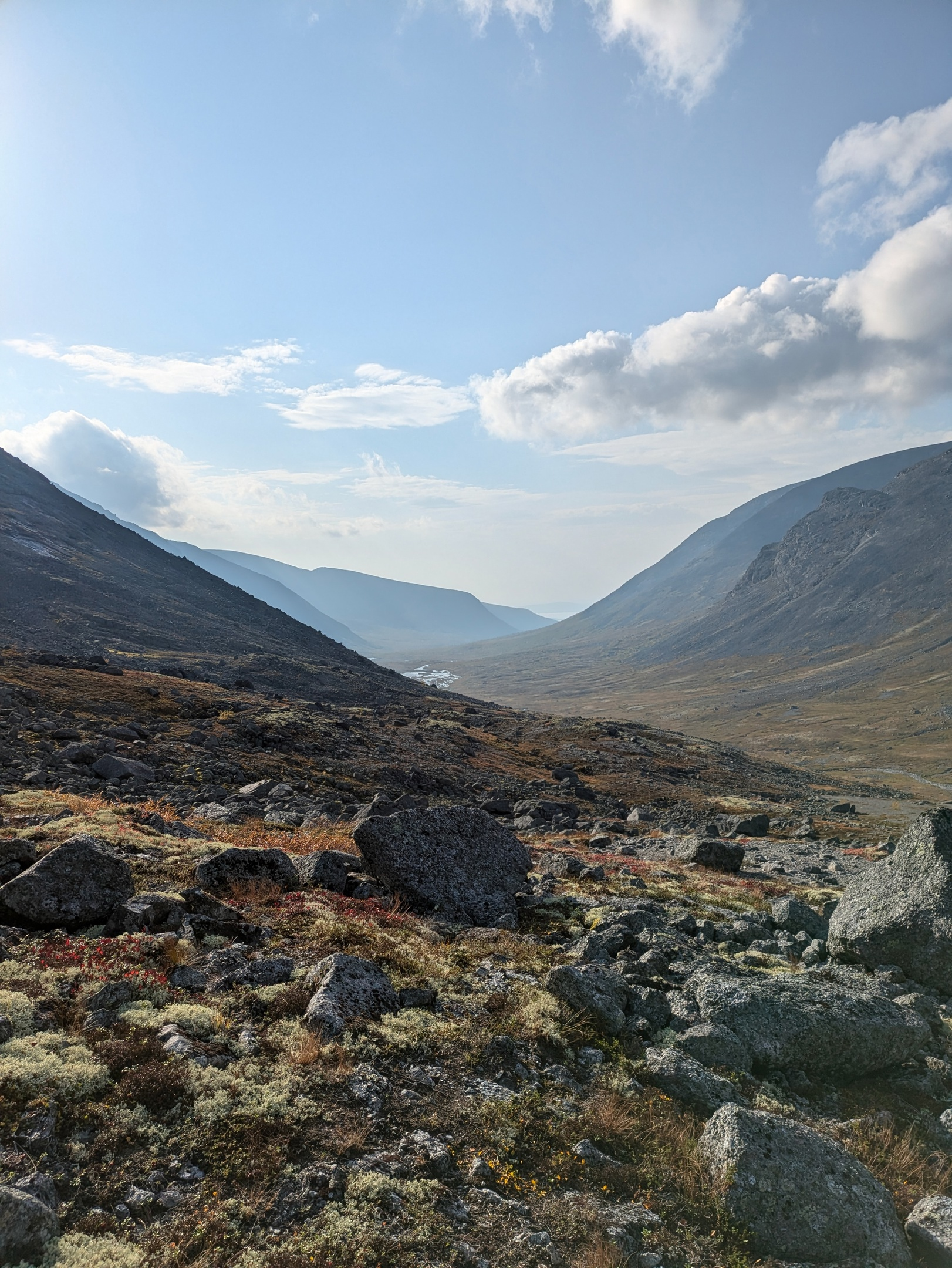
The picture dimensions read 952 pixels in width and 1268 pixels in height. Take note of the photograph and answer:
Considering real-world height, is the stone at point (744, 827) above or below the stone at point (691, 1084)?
below

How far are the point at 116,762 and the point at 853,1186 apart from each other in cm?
2952

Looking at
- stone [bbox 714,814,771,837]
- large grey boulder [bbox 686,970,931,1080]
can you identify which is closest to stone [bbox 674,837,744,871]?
stone [bbox 714,814,771,837]

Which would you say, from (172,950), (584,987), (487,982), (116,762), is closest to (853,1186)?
(584,987)

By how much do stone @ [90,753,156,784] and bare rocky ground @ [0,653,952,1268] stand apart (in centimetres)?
757

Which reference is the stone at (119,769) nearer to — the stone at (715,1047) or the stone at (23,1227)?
the stone at (23,1227)

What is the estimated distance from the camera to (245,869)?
14.9 metres

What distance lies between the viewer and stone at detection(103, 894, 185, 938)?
1120 centimetres

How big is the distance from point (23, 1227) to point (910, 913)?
53.2ft

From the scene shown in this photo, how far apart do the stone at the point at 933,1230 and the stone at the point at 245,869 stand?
12.5 metres

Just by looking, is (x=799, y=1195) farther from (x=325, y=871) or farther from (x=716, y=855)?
(x=716, y=855)

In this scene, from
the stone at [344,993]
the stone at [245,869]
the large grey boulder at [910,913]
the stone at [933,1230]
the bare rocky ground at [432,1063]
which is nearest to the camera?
the bare rocky ground at [432,1063]

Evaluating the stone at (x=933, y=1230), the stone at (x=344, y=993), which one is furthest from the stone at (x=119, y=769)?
the stone at (x=933, y=1230)

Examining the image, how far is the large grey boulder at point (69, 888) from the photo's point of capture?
35.8 feet

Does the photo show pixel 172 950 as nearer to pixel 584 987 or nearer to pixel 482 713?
pixel 584 987
